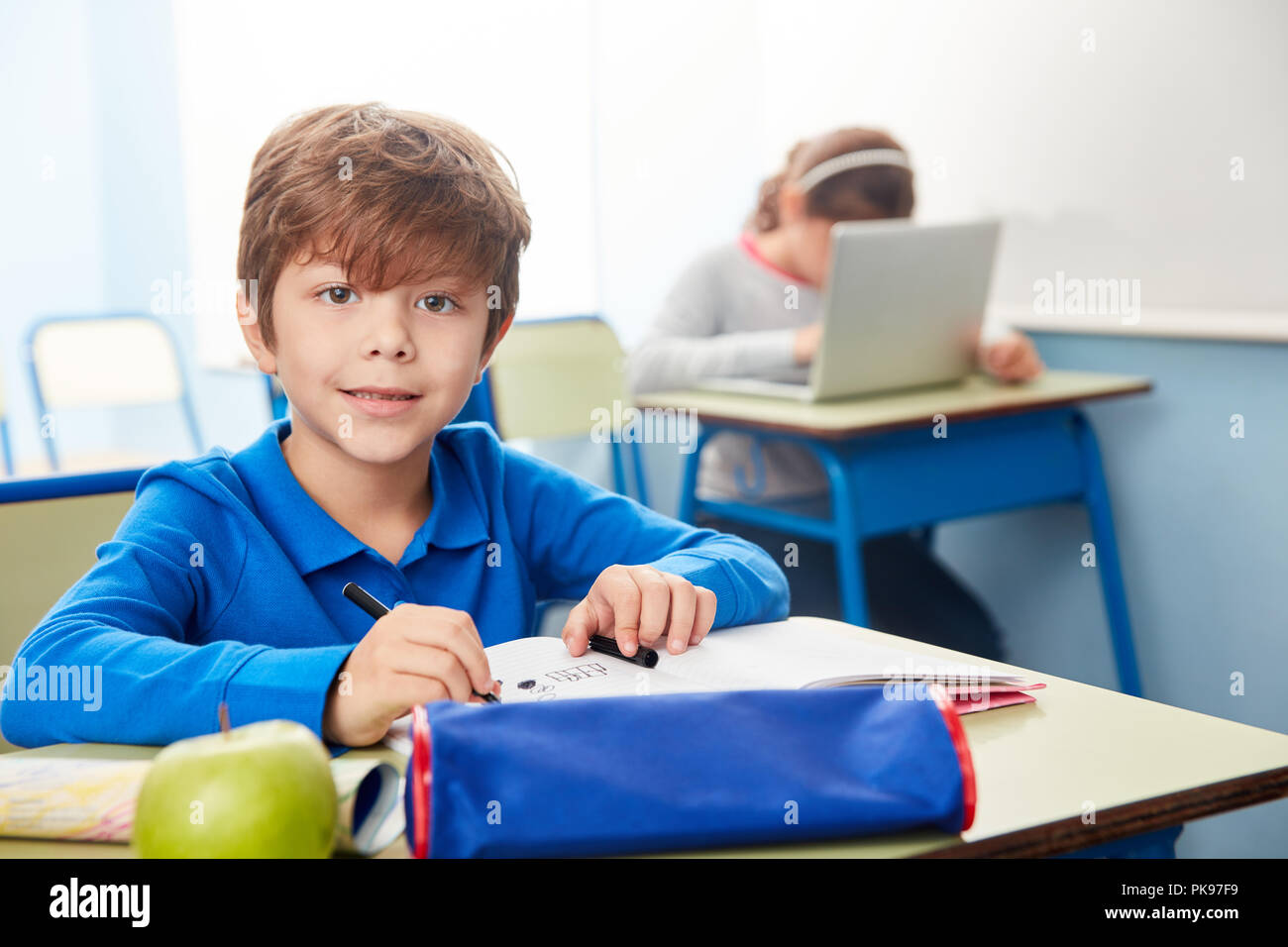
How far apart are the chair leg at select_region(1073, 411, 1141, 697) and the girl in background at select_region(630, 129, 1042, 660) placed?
0.19 meters

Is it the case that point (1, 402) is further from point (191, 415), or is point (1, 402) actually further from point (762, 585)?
point (762, 585)

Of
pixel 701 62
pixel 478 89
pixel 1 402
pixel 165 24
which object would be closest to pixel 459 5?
pixel 478 89

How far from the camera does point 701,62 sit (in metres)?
3.45

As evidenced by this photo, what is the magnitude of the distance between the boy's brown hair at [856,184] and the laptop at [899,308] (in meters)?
0.36

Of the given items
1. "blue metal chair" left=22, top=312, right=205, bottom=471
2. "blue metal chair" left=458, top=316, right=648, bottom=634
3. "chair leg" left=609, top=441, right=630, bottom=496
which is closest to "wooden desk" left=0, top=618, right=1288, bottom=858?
"blue metal chair" left=458, top=316, right=648, bottom=634

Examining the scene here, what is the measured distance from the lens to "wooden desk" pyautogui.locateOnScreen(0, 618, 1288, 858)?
601mm

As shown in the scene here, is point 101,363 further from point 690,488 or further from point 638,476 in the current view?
point 690,488

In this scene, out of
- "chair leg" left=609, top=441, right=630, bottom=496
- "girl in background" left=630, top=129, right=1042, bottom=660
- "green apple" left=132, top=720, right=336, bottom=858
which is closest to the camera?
"green apple" left=132, top=720, right=336, bottom=858

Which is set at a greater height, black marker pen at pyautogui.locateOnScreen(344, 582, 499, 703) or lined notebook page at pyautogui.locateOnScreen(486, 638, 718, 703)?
black marker pen at pyautogui.locateOnScreen(344, 582, 499, 703)

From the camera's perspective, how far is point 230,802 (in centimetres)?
52

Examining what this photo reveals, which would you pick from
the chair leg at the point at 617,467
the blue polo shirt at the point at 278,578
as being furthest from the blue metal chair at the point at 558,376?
the blue polo shirt at the point at 278,578

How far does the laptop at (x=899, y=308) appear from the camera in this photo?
1.98 m

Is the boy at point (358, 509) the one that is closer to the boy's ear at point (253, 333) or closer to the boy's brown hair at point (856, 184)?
the boy's ear at point (253, 333)

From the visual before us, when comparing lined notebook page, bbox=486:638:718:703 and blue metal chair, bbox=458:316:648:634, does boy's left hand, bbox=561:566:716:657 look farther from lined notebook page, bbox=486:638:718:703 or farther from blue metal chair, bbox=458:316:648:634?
blue metal chair, bbox=458:316:648:634
